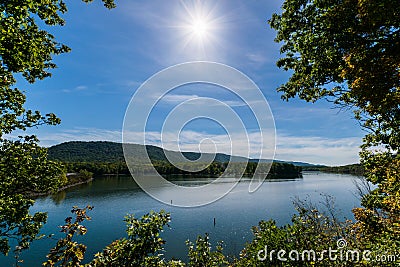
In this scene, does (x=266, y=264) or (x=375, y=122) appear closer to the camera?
(x=266, y=264)

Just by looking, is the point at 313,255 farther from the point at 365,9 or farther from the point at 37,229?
the point at 37,229

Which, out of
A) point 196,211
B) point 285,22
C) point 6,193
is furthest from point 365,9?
point 196,211

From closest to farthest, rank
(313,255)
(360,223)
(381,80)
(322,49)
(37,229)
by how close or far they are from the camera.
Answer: (313,255), (381,80), (322,49), (37,229), (360,223)

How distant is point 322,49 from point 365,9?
171cm

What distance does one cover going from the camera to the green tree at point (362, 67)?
4484 mm

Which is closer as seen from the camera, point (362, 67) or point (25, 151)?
point (362, 67)

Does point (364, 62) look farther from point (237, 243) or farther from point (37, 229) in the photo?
point (237, 243)

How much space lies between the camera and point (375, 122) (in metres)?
7.42

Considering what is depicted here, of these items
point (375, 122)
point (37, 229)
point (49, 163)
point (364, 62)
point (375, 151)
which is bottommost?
point (37, 229)

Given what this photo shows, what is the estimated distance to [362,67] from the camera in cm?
461

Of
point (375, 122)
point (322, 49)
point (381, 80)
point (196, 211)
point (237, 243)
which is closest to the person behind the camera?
point (381, 80)

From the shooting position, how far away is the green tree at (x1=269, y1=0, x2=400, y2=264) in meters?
4.48

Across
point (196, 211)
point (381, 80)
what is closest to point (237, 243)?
point (196, 211)

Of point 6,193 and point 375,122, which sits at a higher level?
point 375,122
